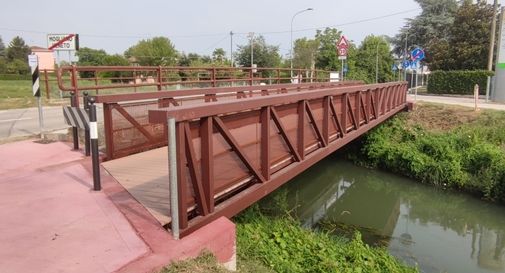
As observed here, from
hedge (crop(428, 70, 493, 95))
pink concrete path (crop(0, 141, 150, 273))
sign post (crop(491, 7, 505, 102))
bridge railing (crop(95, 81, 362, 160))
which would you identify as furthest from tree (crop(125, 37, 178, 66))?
pink concrete path (crop(0, 141, 150, 273))

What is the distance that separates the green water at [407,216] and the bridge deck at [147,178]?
4316 mm

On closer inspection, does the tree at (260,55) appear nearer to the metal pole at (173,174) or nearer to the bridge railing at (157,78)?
the bridge railing at (157,78)

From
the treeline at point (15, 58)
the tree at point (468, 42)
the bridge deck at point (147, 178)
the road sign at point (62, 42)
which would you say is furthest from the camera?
the treeline at point (15, 58)

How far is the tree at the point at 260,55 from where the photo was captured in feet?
192

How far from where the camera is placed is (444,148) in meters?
15.1

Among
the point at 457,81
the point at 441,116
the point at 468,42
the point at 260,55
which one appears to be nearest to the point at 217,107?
the point at 441,116

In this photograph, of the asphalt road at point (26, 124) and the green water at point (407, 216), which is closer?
the green water at point (407, 216)

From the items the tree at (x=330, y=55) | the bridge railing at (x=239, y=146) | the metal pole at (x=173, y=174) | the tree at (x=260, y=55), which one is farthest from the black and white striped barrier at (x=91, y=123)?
the tree at (x=260, y=55)

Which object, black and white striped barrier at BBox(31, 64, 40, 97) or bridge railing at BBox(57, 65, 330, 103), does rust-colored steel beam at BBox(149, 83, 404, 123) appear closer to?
bridge railing at BBox(57, 65, 330, 103)

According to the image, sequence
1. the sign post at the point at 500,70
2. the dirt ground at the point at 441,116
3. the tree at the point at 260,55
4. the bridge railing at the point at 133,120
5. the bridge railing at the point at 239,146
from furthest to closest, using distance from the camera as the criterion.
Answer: the tree at the point at 260,55, the sign post at the point at 500,70, the dirt ground at the point at 441,116, the bridge railing at the point at 133,120, the bridge railing at the point at 239,146

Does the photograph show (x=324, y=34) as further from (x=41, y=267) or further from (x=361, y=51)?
(x=41, y=267)

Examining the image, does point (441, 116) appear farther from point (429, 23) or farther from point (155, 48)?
point (155, 48)

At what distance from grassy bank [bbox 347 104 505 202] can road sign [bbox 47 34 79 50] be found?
446 inches

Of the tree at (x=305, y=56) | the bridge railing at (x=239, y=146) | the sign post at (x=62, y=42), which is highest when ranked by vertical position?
the tree at (x=305, y=56)
